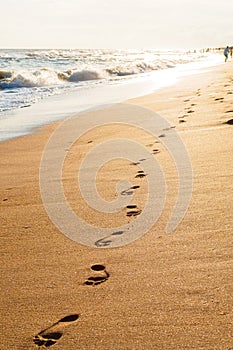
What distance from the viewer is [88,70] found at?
22.3 metres

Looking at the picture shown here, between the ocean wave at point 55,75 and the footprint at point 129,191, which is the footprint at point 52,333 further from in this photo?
the ocean wave at point 55,75

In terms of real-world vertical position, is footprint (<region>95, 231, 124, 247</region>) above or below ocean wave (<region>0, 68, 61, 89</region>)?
below

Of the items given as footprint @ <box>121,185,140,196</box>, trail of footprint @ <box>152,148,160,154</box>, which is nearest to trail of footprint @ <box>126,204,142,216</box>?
footprint @ <box>121,185,140,196</box>

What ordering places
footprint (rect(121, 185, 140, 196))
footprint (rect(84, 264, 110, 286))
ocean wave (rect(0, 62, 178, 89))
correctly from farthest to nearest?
ocean wave (rect(0, 62, 178, 89)) < footprint (rect(121, 185, 140, 196)) < footprint (rect(84, 264, 110, 286))

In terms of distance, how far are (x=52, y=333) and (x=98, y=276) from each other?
Result: 47cm

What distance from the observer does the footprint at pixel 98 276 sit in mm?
2088

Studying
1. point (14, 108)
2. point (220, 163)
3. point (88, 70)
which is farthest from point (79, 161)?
point (88, 70)

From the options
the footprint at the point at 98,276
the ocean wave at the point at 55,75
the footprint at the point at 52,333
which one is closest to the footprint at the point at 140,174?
the footprint at the point at 98,276

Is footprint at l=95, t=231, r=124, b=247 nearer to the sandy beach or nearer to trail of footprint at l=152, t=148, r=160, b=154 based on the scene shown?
the sandy beach

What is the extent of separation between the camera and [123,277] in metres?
2.10

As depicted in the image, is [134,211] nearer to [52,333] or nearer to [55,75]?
[52,333]

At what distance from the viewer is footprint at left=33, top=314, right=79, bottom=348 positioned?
5.49ft

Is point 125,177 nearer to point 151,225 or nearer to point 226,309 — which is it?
point 151,225

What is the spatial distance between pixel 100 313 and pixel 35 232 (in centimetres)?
106
